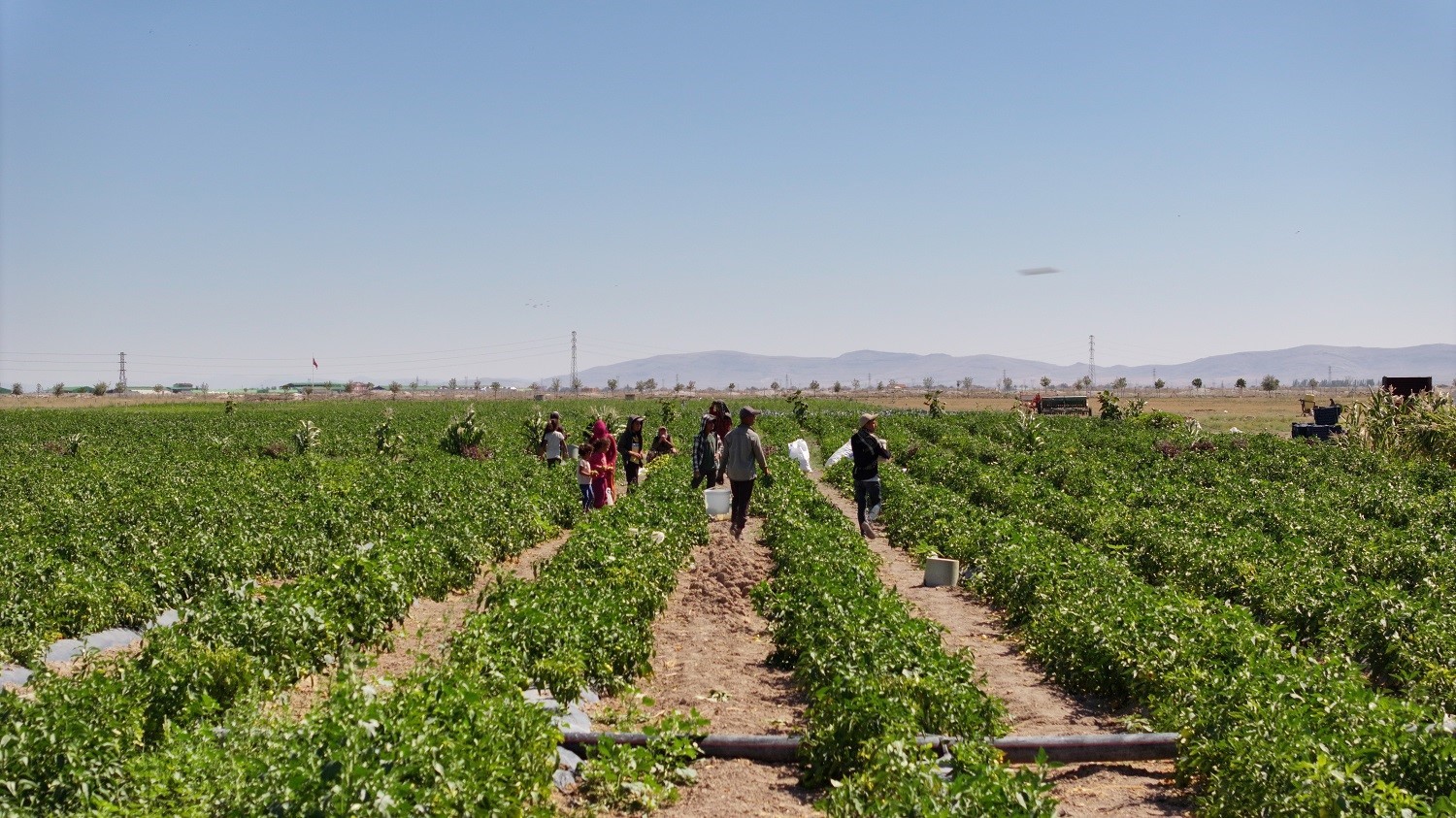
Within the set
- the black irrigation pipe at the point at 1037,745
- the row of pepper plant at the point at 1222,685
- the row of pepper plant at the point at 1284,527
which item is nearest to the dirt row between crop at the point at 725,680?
the black irrigation pipe at the point at 1037,745

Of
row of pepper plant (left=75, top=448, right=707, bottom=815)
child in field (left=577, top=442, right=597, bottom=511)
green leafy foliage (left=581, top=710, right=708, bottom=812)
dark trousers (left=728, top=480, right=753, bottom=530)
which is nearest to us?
row of pepper plant (left=75, top=448, right=707, bottom=815)

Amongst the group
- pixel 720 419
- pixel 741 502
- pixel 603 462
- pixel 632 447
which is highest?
pixel 720 419

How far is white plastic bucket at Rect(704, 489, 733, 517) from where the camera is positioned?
59.0 feet

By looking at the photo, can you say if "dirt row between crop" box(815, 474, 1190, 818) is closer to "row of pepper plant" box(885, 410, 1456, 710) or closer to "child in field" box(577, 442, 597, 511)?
"row of pepper plant" box(885, 410, 1456, 710)

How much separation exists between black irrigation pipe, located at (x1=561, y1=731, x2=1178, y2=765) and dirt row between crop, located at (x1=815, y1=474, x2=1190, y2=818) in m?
0.09

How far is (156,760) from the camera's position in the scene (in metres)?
5.24

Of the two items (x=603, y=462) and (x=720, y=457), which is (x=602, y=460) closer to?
(x=603, y=462)

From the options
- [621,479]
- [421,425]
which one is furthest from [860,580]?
[421,425]

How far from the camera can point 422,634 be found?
7.98 m

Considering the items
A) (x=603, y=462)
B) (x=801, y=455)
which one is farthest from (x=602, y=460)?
(x=801, y=455)

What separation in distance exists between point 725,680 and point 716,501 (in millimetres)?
8884

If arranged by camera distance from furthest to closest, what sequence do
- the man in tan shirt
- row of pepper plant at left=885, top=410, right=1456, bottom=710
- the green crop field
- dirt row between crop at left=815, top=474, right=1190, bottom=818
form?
the man in tan shirt
row of pepper plant at left=885, top=410, right=1456, bottom=710
dirt row between crop at left=815, top=474, right=1190, bottom=818
the green crop field

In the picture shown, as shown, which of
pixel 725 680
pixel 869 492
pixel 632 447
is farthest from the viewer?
pixel 632 447

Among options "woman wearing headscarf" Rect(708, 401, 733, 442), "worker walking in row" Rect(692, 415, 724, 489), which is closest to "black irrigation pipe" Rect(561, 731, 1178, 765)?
"woman wearing headscarf" Rect(708, 401, 733, 442)
